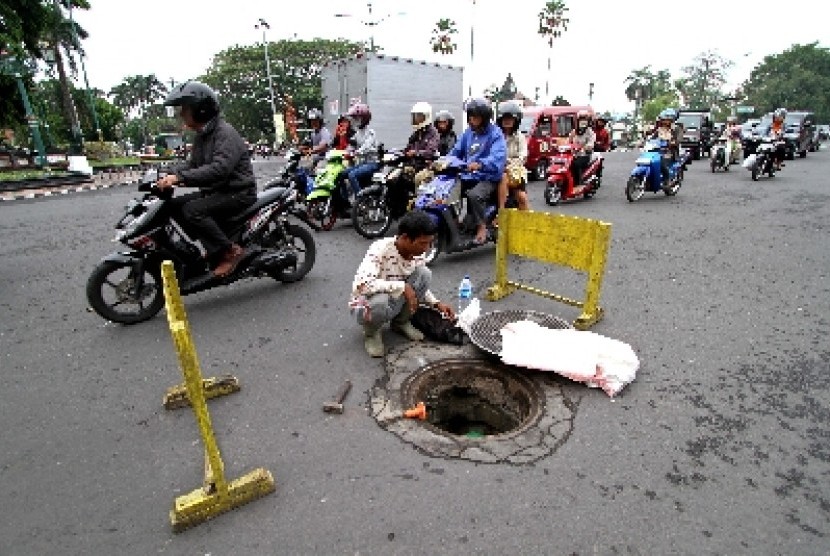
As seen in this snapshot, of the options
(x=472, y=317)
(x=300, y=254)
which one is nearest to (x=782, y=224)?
(x=472, y=317)

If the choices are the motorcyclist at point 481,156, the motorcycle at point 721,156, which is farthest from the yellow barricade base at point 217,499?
the motorcycle at point 721,156

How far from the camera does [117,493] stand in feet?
7.63

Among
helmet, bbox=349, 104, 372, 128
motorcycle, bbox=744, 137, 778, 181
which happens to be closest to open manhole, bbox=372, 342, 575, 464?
helmet, bbox=349, 104, 372, 128

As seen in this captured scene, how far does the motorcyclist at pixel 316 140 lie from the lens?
8.70m

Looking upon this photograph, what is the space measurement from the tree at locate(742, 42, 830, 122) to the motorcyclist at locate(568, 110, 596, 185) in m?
67.5

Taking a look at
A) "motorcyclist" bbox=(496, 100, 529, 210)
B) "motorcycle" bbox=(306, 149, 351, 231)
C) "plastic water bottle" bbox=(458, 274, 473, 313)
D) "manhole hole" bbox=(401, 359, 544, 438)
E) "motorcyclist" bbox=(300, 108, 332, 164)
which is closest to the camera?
"manhole hole" bbox=(401, 359, 544, 438)

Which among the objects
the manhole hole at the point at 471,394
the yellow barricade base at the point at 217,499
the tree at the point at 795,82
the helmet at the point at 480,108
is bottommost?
Result: the manhole hole at the point at 471,394

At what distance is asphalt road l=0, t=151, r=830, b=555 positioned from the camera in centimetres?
207

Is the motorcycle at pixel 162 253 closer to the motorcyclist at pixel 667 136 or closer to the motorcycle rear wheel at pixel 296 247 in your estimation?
the motorcycle rear wheel at pixel 296 247

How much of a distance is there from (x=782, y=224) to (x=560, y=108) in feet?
24.3

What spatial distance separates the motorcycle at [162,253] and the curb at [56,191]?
990cm

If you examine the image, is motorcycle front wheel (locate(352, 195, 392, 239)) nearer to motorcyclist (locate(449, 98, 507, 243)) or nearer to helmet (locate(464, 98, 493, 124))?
motorcyclist (locate(449, 98, 507, 243))

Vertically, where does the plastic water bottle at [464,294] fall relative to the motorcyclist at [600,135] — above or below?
below

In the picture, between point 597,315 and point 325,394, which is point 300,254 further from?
point 597,315
